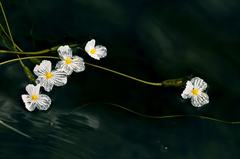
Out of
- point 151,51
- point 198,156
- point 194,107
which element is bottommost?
point 198,156

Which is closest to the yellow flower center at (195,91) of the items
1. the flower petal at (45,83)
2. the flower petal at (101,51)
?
the flower petal at (101,51)

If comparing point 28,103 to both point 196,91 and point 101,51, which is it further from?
point 196,91

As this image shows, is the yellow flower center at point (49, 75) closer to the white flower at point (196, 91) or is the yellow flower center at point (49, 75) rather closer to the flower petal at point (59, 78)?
the flower petal at point (59, 78)

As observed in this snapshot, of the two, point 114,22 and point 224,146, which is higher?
point 114,22

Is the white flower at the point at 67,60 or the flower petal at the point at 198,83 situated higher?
the flower petal at the point at 198,83

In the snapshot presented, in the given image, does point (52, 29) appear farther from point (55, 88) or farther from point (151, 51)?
point (151, 51)

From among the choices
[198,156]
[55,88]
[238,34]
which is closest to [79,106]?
[55,88]

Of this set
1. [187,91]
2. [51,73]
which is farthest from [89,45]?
[187,91]
